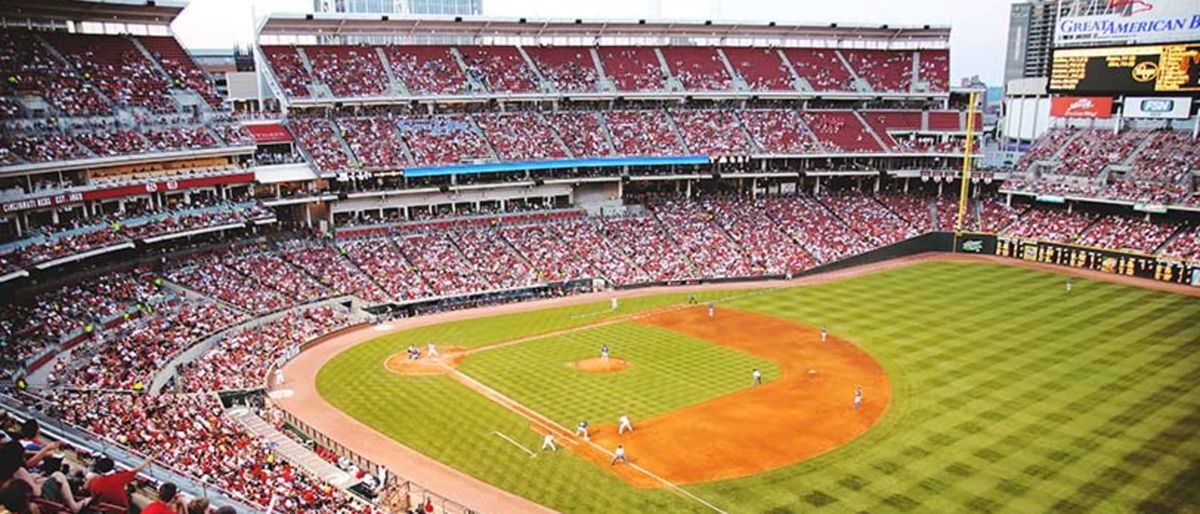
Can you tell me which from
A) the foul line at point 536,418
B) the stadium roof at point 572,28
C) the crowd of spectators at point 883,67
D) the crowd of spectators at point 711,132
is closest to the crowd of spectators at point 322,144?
the stadium roof at point 572,28

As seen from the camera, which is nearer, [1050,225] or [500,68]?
[1050,225]

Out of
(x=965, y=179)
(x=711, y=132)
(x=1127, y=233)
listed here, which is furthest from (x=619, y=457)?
(x=965, y=179)

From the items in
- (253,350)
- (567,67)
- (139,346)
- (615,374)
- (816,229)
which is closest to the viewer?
(139,346)

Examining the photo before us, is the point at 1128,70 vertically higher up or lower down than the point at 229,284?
higher up

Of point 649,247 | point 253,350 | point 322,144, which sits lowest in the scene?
point 253,350

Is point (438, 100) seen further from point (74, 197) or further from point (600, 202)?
point (74, 197)

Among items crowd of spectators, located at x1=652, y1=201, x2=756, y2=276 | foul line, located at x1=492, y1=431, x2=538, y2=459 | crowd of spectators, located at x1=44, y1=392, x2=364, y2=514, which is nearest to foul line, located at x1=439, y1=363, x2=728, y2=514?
foul line, located at x1=492, y1=431, x2=538, y2=459

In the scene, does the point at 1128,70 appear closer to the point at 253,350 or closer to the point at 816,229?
the point at 816,229

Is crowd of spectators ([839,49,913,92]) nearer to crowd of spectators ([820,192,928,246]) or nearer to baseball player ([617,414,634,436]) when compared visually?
crowd of spectators ([820,192,928,246])
